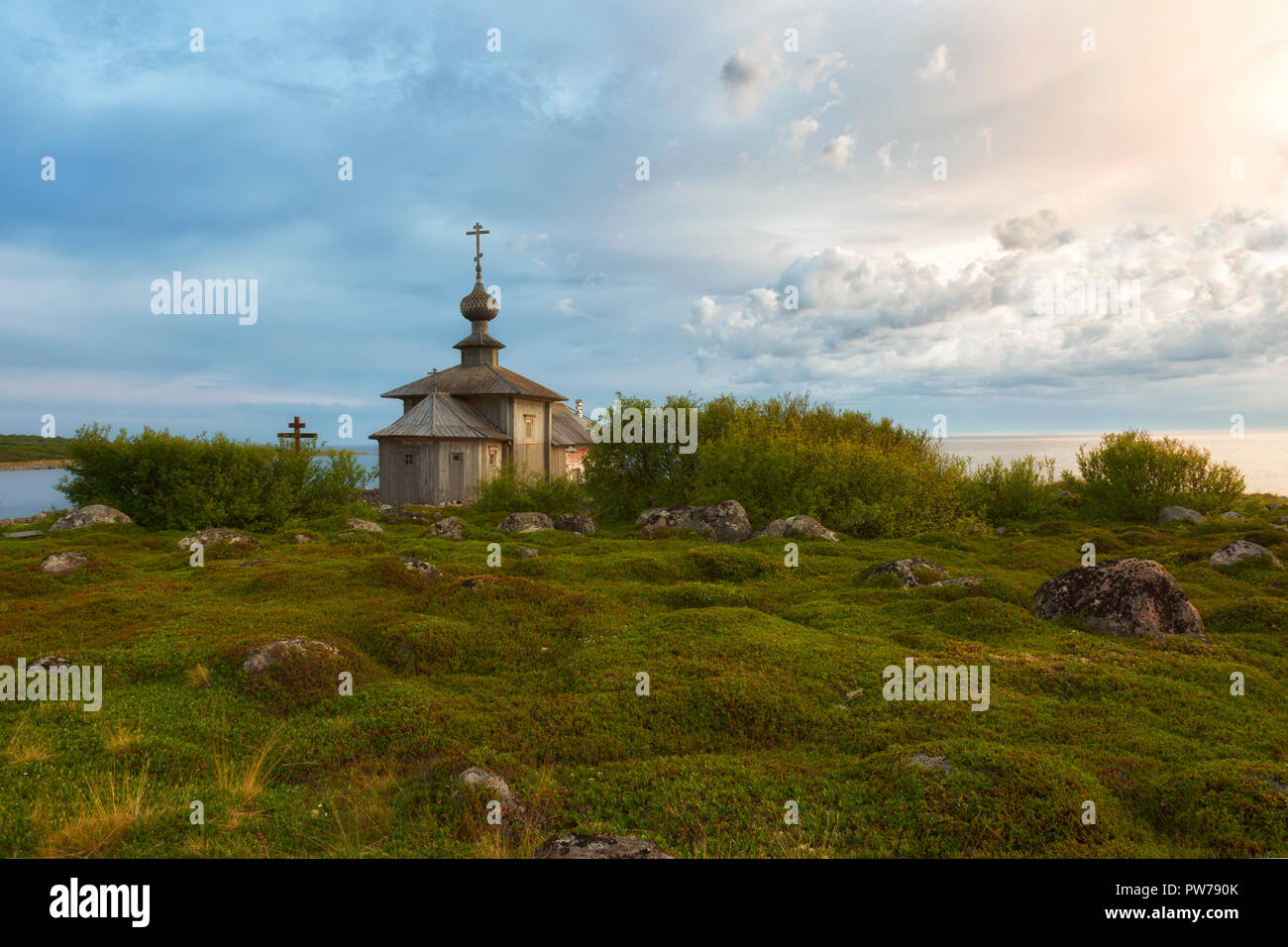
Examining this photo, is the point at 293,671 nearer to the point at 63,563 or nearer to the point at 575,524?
the point at 63,563

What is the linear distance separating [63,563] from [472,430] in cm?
2663

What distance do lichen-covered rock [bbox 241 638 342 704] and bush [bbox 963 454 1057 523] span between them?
104 feet

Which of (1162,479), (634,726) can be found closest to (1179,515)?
(1162,479)

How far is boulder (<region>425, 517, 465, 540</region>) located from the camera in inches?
1073

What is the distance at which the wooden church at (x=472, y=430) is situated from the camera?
43.6 m

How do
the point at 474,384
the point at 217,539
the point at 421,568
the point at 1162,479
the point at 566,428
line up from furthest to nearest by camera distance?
the point at 566,428
the point at 474,384
the point at 1162,479
the point at 217,539
the point at 421,568

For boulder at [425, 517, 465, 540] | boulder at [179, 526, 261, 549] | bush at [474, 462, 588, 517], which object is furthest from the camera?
bush at [474, 462, 588, 517]

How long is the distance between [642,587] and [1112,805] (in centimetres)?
1081

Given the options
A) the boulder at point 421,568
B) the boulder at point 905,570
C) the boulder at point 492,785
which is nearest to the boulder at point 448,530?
the boulder at point 421,568

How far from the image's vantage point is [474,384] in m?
48.2

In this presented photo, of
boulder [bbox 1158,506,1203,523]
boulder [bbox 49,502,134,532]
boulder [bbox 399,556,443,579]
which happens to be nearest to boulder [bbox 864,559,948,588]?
boulder [bbox 399,556,443,579]

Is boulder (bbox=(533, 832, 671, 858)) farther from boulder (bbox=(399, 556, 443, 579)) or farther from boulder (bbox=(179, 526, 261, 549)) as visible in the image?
boulder (bbox=(179, 526, 261, 549))
